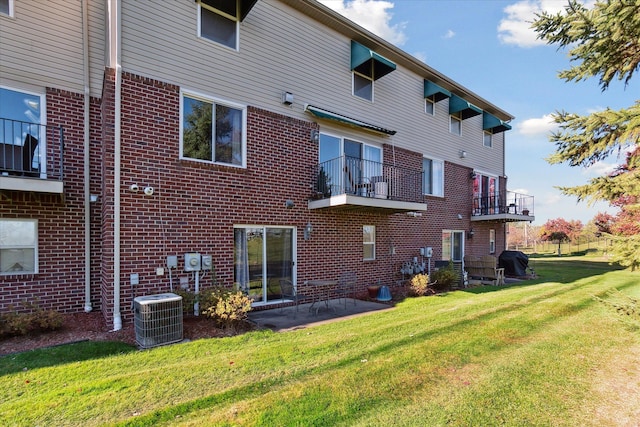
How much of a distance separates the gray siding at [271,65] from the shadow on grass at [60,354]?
5.35 m

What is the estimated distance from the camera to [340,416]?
3486 millimetres

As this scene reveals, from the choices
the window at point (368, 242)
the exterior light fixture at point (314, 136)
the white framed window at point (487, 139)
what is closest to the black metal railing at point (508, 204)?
the white framed window at point (487, 139)

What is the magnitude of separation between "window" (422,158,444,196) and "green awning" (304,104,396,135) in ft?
10.3

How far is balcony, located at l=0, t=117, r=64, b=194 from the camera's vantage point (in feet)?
22.2

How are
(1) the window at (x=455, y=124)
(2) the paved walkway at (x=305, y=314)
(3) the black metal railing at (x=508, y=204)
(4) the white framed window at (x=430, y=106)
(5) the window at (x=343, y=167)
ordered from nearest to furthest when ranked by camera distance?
(2) the paved walkway at (x=305, y=314) < (5) the window at (x=343, y=167) < (4) the white framed window at (x=430, y=106) < (1) the window at (x=455, y=124) < (3) the black metal railing at (x=508, y=204)

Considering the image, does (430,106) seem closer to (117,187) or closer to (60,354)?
(117,187)

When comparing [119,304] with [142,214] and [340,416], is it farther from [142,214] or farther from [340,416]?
[340,416]

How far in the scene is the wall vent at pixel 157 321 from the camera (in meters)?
5.83

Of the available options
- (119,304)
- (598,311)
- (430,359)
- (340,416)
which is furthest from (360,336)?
(598,311)

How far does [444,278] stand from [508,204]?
9.01m

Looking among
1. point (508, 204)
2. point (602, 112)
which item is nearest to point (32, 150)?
point (602, 112)

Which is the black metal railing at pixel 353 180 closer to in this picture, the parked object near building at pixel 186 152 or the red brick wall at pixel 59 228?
the parked object near building at pixel 186 152

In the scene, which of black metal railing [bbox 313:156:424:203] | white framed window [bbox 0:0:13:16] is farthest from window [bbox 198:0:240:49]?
black metal railing [bbox 313:156:424:203]

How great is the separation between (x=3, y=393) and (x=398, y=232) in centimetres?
1093
